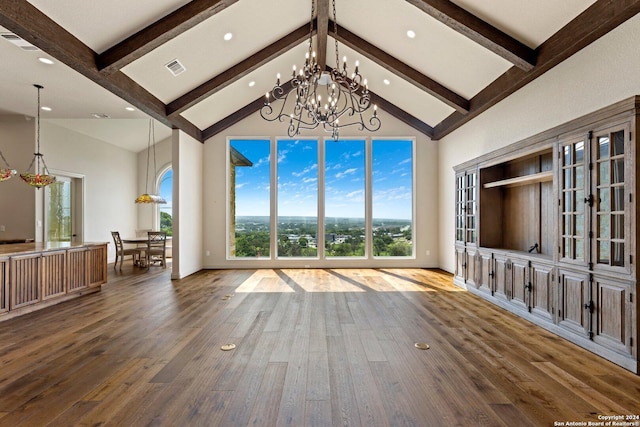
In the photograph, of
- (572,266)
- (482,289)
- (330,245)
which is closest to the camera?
(572,266)

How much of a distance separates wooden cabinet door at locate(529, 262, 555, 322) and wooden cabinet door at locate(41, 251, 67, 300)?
20.5 ft

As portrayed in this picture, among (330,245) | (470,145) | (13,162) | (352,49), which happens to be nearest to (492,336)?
(470,145)

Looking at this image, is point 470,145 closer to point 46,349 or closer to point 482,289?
point 482,289

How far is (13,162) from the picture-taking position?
22.6 feet

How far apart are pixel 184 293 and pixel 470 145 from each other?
5.62 metres

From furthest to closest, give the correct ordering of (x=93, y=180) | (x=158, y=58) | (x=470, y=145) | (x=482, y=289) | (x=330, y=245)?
(x=93, y=180), (x=330, y=245), (x=470, y=145), (x=482, y=289), (x=158, y=58)

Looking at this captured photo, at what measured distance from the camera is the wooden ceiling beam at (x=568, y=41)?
9.35 feet

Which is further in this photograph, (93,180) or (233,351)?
(93,180)

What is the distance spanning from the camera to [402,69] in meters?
5.73

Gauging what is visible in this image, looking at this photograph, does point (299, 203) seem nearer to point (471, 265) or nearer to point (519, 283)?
point (471, 265)

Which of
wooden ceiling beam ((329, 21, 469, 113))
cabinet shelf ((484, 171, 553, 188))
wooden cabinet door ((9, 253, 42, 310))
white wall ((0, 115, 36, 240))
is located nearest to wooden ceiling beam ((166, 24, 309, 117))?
wooden ceiling beam ((329, 21, 469, 113))

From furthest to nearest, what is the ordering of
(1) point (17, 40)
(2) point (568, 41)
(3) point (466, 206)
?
(3) point (466, 206) → (1) point (17, 40) → (2) point (568, 41)

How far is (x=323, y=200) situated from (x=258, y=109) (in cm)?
260

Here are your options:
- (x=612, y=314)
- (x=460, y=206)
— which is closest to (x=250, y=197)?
(x=460, y=206)
